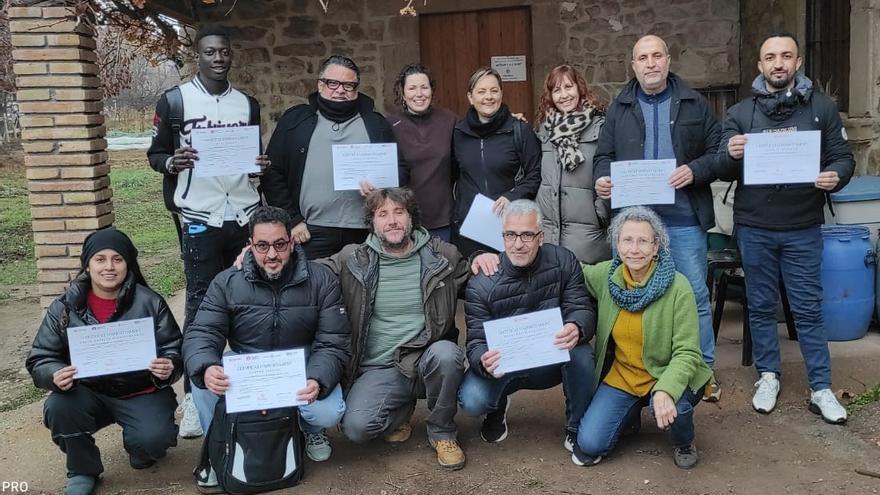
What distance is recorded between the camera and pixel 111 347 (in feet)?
10.9

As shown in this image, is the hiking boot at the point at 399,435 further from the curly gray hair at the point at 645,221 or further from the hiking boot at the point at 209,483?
the curly gray hair at the point at 645,221

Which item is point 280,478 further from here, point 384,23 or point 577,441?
point 384,23

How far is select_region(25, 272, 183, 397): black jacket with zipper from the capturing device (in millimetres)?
3342

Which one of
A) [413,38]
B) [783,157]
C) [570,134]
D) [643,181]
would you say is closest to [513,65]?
[413,38]

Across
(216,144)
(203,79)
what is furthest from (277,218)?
(203,79)

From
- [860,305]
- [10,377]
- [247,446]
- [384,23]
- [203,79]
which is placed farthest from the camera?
[384,23]

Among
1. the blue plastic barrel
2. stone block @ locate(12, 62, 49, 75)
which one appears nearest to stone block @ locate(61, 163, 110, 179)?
stone block @ locate(12, 62, 49, 75)

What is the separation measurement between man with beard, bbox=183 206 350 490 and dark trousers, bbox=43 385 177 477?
18 cm

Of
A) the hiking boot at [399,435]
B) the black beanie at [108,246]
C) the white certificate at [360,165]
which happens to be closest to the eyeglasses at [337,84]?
the white certificate at [360,165]

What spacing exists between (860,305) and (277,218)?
3514mm

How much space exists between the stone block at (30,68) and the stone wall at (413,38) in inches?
112

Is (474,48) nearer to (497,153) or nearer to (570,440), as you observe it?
A: (497,153)

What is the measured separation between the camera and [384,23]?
7316 mm

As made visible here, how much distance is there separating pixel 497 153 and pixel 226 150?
1309 millimetres
